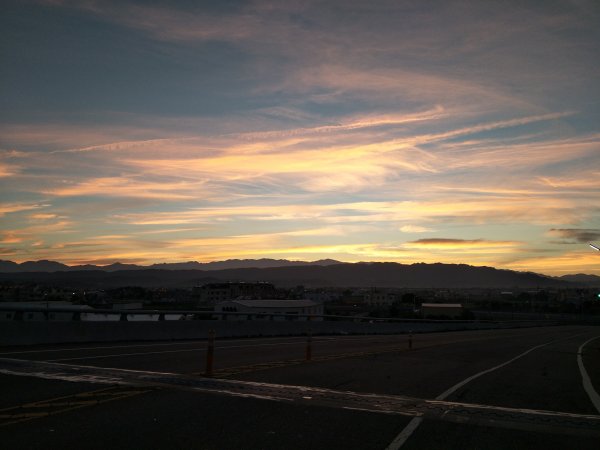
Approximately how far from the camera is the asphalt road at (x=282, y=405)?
25.3 feet

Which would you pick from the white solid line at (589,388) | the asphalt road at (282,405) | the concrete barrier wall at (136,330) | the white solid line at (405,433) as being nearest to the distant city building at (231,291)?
the concrete barrier wall at (136,330)

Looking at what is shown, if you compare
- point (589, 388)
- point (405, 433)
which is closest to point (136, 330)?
point (589, 388)

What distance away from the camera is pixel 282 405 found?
9.77 metres

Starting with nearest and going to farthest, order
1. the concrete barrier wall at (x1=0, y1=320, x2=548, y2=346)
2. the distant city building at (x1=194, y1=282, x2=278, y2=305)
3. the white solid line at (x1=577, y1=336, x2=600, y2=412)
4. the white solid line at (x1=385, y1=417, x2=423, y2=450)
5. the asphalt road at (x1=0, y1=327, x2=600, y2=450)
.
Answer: the white solid line at (x1=385, y1=417, x2=423, y2=450)
the asphalt road at (x1=0, y1=327, x2=600, y2=450)
the white solid line at (x1=577, y1=336, x2=600, y2=412)
the concrete barrier wall at (x1=0, y1=320, x2=548, y2=346)
the distant city building at (x1=194, y1=282, x2=278, y2=305)

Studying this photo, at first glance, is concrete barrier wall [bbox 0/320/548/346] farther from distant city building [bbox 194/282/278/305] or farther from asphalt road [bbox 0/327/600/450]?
distant city building [bbox 194/282/278/305]

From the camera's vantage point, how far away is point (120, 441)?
7336 mm

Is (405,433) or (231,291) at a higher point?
(231,291)

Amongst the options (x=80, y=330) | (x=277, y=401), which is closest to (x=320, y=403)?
(x=277, y=401)

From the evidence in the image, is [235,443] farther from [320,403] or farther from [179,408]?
[320,403]

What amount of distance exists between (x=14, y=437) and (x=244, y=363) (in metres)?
8.84

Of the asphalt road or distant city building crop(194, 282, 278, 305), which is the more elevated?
distant city building crop(194, 282, 278, 305)

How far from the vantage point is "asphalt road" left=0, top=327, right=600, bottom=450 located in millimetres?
7699

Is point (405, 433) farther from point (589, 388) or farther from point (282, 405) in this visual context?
point (589, 388)

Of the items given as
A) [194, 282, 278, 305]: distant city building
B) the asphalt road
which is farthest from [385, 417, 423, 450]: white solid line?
[194, 282, 278, 305]: distant city building
